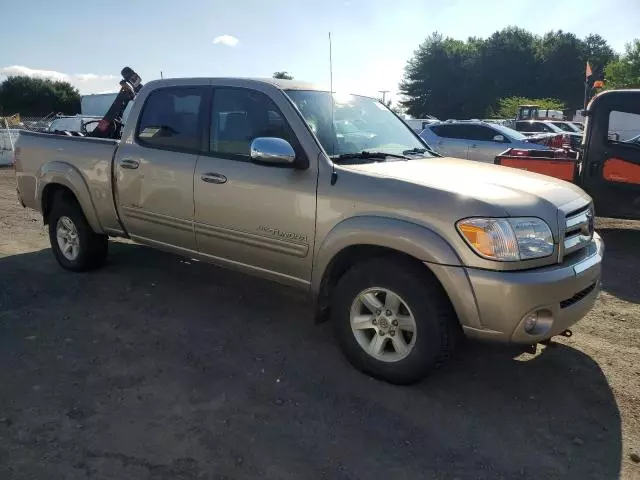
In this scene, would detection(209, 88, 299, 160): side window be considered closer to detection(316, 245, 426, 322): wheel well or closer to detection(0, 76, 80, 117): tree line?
detection(316, 245, 426, 322): wheel well

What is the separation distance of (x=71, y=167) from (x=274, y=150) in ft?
8.97

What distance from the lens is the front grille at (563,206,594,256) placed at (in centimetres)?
329

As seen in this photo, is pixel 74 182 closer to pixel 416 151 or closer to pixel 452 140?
pixel 416 151

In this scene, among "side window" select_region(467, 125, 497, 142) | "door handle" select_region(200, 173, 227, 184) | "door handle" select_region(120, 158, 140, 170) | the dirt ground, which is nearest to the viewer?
the dirt ground

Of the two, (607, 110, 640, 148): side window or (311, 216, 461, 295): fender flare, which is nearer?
(311, 216, 461, 295): fender flare

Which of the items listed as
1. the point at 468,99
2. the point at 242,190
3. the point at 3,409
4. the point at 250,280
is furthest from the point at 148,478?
the point at 468,99

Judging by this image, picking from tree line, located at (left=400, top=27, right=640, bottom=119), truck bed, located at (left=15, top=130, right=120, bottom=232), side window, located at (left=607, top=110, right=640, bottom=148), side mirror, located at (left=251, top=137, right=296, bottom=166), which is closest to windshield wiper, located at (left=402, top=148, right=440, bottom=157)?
side mirror, located at (left=251, top=137, right=296, bottom=166)

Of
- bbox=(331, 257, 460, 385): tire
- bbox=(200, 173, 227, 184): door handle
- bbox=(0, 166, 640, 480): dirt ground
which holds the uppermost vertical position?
bbox=(200, 173, 227, 184): door handle

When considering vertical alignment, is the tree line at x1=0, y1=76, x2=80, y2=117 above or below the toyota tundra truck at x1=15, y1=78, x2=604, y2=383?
Result: above

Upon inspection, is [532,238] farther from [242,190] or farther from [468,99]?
[468,99]

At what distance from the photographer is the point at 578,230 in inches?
138

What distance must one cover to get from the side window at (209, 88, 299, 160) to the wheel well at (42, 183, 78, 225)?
2.12 meters

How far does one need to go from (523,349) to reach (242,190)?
229cm

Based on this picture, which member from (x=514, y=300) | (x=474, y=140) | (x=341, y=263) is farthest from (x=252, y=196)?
(x=474, y=140)
